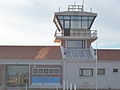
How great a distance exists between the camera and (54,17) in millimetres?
50562

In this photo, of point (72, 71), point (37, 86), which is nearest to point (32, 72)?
point (37, 86)

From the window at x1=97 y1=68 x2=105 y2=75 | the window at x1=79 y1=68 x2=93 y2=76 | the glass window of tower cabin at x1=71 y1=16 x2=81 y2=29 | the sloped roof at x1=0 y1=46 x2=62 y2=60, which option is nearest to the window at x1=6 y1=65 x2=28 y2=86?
the sloped roof at x1=0 y1=46 x2=62 y2=60

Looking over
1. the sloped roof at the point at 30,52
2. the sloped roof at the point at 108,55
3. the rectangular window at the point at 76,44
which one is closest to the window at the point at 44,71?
the sloped roof at the point at 30,52

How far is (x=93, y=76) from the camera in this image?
45.2m

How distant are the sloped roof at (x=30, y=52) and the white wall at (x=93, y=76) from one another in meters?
2.12

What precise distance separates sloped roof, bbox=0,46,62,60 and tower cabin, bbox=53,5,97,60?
1337 millimetres

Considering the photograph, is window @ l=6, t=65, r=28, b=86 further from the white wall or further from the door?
the door

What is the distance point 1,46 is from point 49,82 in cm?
919

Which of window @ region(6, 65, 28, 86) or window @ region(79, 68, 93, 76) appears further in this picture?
window @ region(6, 65, 28, 86)

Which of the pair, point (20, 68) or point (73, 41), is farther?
point (73, 41)

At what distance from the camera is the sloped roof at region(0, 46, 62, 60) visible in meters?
45.3

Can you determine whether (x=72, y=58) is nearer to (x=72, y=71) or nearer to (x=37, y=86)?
(x=72, y=71)

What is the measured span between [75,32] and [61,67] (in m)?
6.19

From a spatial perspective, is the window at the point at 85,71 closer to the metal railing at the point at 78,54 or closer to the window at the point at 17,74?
the metal railing at the point at 78,54
